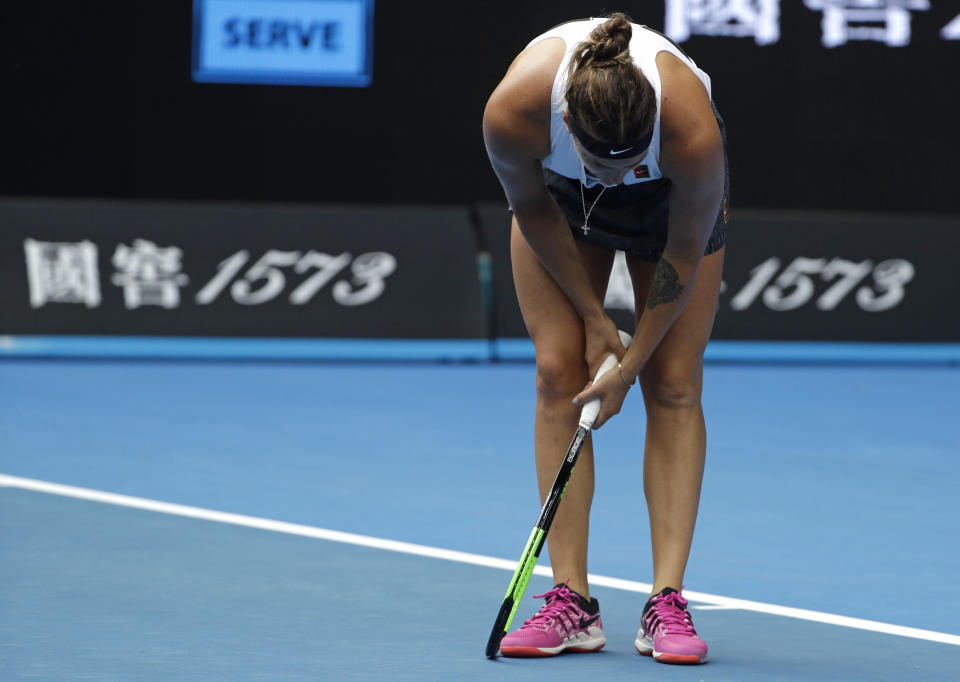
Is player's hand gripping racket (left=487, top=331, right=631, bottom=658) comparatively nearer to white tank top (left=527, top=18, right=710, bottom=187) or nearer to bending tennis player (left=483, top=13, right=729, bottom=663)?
bending tennis player (left=483, top=13, right=729, bottom=663)

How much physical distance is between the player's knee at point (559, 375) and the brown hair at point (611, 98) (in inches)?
28.7

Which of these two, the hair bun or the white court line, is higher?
the hair bun

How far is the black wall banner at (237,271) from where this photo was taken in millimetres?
10297

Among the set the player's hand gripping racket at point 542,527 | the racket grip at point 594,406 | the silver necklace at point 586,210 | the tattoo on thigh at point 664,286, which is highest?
the silver necklace at point 586,210

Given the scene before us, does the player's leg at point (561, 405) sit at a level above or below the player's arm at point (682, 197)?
below

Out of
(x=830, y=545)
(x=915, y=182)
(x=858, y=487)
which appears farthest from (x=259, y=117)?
(x=830, y=545)

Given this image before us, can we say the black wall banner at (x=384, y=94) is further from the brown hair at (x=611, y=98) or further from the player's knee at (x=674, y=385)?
the brown hair at (x=611, y=98)

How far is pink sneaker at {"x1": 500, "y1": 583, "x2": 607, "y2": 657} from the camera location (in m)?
3.71

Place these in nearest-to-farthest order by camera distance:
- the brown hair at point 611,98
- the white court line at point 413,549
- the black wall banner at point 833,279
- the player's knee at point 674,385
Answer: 1. the brown hair at point 611,98
2. the player's knee at point 674,385
3. the white court line at point 413,549
4. the black wall banner at point 833,279

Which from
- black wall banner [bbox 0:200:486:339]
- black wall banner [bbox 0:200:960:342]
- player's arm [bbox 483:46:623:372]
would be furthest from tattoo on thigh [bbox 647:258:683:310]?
black wall banner [bbox 0:200:486:339]

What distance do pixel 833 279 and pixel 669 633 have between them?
24.6 ft

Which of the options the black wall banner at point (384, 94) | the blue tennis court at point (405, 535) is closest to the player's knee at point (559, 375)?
the blue tennis court at point (405, 535)

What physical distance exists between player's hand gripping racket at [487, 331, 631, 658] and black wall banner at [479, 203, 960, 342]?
6.81 meters

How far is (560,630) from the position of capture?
3748mm
